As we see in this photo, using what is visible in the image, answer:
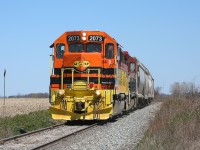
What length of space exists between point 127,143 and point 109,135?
194 cm

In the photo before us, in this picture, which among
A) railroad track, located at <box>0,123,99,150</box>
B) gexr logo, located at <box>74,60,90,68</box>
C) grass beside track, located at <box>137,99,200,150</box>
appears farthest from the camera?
gexr logo, located at <box>74,60,90,68</box>

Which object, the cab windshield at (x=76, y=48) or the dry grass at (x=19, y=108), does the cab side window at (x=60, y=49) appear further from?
the dry grass at (x=19, y=108)

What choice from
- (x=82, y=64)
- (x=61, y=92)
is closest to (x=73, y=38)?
(x=82, y=64)

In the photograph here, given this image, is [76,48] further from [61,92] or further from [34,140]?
[34,140]

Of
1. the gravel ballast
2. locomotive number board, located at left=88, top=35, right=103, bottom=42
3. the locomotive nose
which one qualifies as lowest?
the gravel ballast

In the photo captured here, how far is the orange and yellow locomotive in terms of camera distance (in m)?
17.2

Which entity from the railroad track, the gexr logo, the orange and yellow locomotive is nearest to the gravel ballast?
the railroad track

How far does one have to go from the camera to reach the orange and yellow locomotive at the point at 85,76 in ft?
56.5

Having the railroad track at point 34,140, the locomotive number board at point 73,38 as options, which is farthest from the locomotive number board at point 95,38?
the railroad track at point 34,140

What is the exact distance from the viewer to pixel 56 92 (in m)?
17.3

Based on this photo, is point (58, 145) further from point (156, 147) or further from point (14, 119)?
point (14, 119)

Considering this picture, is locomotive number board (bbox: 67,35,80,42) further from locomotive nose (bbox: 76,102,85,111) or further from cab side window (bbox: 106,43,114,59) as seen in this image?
locomotive nose (bbox: 76,102,85,111)

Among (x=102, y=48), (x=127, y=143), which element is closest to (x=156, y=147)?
(x=127, y=143)

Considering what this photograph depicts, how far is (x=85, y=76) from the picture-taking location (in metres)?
17.9
